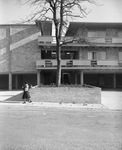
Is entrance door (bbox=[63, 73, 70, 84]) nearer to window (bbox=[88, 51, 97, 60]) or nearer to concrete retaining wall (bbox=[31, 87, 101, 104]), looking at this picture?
window (bbox=[88, 51, 97, 60])

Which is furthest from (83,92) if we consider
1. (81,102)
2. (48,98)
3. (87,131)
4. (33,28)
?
(33,28)

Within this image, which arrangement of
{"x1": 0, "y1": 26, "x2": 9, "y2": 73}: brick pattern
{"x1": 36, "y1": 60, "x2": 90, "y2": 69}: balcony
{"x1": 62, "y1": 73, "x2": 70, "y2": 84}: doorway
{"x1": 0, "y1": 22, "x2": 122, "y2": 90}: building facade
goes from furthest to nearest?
{"x1": 62, "y1": 73, "x2": 70, "y2": 84}: doorway < {"x1": 0, "y1": 26, "x2": 9, "y2": 73}: brick pattern < {"x1": 0, "y1": 22, "x2": 122, "y2": 90}: building facade < {"x1": 36, "y1": 60, "x2": 90, "y2": 69}: balcony

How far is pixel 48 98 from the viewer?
12.8m

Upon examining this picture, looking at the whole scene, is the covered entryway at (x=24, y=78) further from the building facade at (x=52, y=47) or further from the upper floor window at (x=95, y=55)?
the upper floor window at (x=95, y=55)

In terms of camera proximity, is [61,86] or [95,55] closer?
[61,86]

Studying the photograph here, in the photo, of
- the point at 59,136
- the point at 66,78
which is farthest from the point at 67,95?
the point at 66,78

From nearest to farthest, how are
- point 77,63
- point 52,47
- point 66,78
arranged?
1. point 77,63
2. point 52,47
3. point 66,78

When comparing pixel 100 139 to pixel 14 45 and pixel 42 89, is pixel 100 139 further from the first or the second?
pixel 14 45

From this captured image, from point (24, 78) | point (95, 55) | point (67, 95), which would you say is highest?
point (95, 55)

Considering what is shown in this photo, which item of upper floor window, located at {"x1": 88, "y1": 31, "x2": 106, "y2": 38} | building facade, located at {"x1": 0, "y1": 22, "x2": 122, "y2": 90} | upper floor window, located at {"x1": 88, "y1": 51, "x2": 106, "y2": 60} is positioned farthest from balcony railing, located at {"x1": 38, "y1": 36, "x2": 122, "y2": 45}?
upper floor window, located at {"x1": 88, "y1": 31, "x2": 106, "y2": 38}

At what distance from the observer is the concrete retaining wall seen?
1266 cm

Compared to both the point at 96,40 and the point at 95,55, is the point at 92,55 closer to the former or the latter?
the point at 95,55

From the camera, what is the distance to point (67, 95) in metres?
12.8

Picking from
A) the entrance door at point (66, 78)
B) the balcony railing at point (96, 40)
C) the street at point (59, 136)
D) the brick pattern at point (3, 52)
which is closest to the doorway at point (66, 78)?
the entrance door at point (66, 78)
